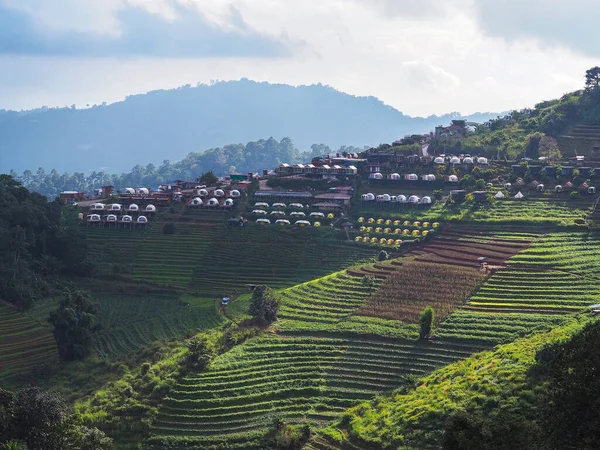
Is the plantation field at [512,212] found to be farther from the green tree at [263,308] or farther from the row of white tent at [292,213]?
the green tree at [263,308]

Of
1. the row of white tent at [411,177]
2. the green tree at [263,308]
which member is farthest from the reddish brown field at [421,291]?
the row of white tent at [411,177]

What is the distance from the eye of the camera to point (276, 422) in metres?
36.4

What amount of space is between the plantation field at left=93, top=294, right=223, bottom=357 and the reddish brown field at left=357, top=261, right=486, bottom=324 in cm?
1142

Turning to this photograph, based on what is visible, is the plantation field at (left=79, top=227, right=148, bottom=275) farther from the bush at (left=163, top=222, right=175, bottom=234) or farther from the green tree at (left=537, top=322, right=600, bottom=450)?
the green tree at (left=537, top=322, right=600, bottom=450)

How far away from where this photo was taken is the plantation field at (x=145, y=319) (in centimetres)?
5106

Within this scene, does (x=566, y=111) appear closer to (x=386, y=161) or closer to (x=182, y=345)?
(x=386, y=161)

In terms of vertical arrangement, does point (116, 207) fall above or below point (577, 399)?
above

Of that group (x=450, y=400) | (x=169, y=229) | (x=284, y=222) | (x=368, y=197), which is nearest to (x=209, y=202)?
(x=169, y=229)

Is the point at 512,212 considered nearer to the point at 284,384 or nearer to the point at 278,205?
the point at 278,205

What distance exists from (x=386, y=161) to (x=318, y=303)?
34622 mm

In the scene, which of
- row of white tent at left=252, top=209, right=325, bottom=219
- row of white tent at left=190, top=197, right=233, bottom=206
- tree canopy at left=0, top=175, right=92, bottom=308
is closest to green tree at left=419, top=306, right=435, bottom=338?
row of white tent at left=252, top=209, right=325, bottom=219

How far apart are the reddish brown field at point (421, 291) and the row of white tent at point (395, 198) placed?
17.3m

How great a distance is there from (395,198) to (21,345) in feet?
118

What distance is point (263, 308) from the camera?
159 feet
